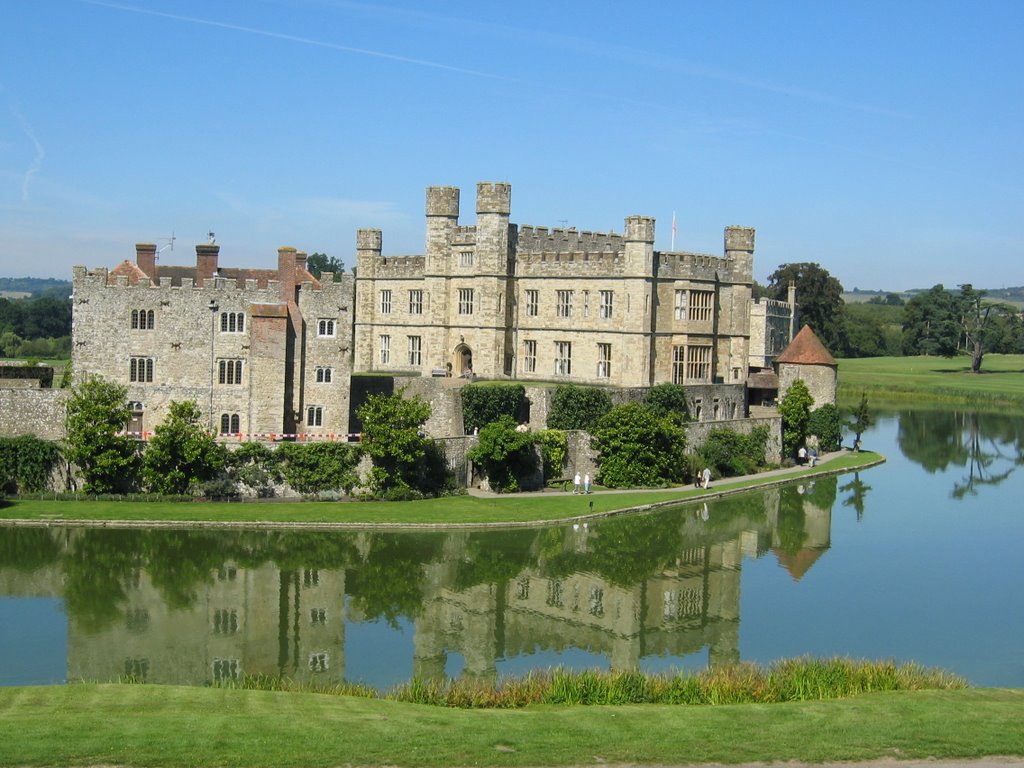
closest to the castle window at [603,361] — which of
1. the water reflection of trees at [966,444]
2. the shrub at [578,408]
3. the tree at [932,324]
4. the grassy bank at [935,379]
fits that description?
the shrub at [578,408]

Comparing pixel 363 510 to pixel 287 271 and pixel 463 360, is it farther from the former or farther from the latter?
pixel 463 360

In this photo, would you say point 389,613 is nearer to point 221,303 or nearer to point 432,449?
point 432,449

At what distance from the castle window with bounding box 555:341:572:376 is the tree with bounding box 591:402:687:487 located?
747cm

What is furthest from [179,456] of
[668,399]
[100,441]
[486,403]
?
[668,399]

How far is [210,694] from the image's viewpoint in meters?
21.3

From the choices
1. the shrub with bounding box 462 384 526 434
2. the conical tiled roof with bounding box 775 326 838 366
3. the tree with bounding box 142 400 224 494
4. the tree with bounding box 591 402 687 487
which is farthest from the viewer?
the conical tiled roof with bounding box 775 326 838 366

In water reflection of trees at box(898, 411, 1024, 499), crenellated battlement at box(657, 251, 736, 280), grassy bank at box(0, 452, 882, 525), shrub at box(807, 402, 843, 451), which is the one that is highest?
crenellated battlement at box(657, 251, 736, 280)

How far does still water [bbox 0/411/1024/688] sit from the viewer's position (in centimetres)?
2623

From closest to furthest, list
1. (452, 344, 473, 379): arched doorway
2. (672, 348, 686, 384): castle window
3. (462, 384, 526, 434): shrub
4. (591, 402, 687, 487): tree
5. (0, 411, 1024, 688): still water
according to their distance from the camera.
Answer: (0, 411, 1024, 688): still water < (591, 402, 687, 487): tree < (462, 384, 526, 434): shrub < (672, 348, 686, 384): castle window < (452, 344, 473, 379): arched doorway

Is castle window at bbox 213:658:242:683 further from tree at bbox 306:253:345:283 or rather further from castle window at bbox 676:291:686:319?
tree at bbox 306:253:345:283

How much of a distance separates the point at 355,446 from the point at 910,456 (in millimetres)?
33264

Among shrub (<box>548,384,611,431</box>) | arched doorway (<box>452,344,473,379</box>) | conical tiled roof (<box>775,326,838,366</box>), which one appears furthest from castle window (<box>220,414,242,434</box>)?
conical tiled roof (<box>775,326,838,366</box>)

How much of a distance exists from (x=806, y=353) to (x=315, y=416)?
2549 centimetres

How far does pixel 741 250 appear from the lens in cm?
5647
